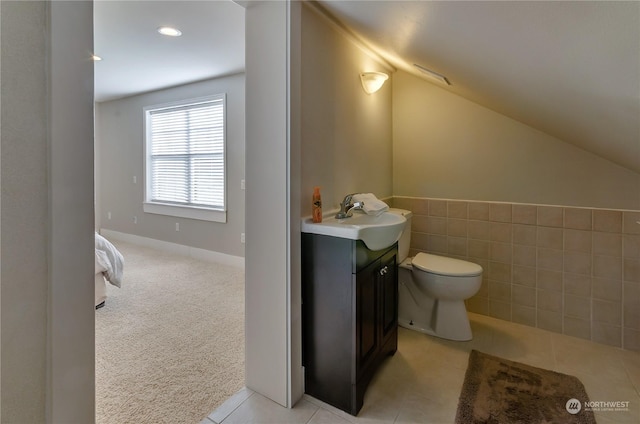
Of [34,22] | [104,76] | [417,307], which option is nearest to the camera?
[34,22]

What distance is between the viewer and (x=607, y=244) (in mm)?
2201

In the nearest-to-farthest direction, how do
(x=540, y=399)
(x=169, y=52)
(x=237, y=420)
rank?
(x=237, y=420) < (x=540, y=399) < (x=169, y=52)

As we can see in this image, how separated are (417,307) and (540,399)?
0.91 m

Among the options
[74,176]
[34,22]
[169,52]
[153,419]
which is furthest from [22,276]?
[169,52]

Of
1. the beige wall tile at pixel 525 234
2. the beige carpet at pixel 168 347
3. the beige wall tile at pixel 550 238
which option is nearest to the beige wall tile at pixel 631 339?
the beige wall tile at pixel 550 238

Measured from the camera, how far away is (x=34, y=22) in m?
0.78

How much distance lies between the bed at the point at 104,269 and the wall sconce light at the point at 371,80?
8.16ft

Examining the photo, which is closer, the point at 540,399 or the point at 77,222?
the point at 77,222

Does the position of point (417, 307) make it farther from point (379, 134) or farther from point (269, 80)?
point (269, 80)

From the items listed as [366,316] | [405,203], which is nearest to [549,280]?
[405,203]

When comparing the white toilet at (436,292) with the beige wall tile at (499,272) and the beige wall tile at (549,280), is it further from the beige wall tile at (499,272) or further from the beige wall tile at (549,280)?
the beige wall tile at (549,280)

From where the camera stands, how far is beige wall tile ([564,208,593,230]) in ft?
7.38

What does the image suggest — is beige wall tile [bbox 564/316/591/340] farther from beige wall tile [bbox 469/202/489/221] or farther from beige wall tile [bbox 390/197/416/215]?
beige wall tile [bbox 390/197/416/215]

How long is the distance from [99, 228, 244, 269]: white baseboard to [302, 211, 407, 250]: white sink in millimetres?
2496
